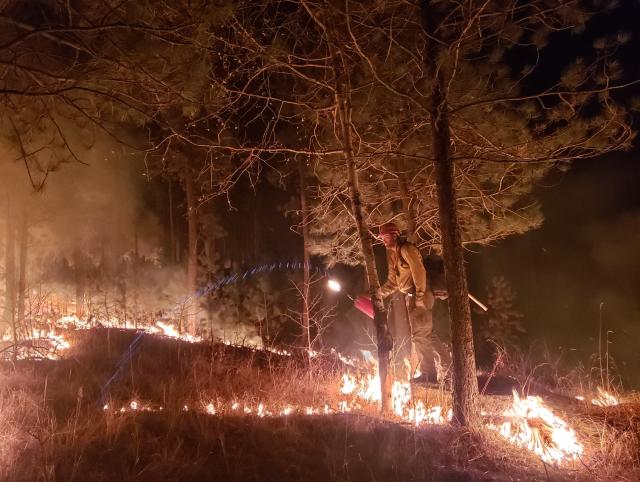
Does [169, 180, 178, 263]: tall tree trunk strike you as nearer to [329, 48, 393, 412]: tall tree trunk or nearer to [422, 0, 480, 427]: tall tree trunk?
[329, 48, 393, 412]: tall tree trunk

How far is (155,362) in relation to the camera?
8.23 metres

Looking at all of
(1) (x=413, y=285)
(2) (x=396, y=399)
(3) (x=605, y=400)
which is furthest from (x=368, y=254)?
(3) (x=605, y=400)

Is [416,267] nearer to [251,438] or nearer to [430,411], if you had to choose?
[430,411]

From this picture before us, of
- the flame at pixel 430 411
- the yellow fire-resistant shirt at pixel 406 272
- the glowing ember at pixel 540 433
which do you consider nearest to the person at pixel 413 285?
the yellow fire-resistant shirt at pixel 406 272

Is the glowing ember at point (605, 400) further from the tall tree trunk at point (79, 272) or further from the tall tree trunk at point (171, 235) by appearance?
the tall tree trunk at point (171, 235)

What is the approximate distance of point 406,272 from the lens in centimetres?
722

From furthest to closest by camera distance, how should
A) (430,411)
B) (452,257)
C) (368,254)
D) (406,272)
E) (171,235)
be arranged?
1. (171,235)
2. (406,272)
3. (368,254)
4. (430,411)
5. (452,257)

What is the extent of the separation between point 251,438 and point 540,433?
2887 millimetres

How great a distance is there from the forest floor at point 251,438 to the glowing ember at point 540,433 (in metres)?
0.11

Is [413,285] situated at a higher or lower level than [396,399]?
higher

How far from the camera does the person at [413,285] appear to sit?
7.00 metres

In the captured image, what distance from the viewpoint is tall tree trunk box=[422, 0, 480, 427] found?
543 centimetres

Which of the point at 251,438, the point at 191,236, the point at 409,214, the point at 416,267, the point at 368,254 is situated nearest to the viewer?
the point at 251,438

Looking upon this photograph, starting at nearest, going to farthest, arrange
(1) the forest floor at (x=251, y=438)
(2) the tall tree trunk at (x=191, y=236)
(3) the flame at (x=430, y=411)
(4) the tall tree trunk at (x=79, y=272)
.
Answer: (1) the forest floor at (x=251, y=438) → (3) the flame at (x=430, y=411) → (2) the tall tree trunk at (x=191, y=236) → (4) the tall tree trunk at (x=79, y=272)
